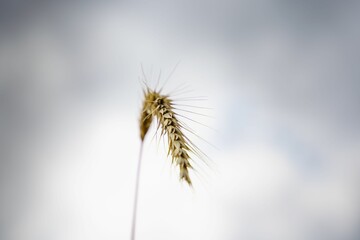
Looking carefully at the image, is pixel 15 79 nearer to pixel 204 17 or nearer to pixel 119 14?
pixel 119 14

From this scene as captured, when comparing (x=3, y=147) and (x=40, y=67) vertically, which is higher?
(x=40, y=67)

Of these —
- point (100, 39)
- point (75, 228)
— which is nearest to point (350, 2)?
→ point (100, 39)

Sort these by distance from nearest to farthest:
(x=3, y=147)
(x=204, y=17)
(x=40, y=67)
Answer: (x=3, y=147), (x=40, y=67), (x=204, y=17)

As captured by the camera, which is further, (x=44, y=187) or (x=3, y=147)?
(x=44, y=187)

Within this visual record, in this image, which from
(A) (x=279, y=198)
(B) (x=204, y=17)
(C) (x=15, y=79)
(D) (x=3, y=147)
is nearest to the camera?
(D) (x=3, y=147)

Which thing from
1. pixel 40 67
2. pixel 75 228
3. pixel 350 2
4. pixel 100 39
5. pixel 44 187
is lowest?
pixel 75 228

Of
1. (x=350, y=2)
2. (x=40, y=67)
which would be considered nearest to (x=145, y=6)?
(x=40, y=67)
